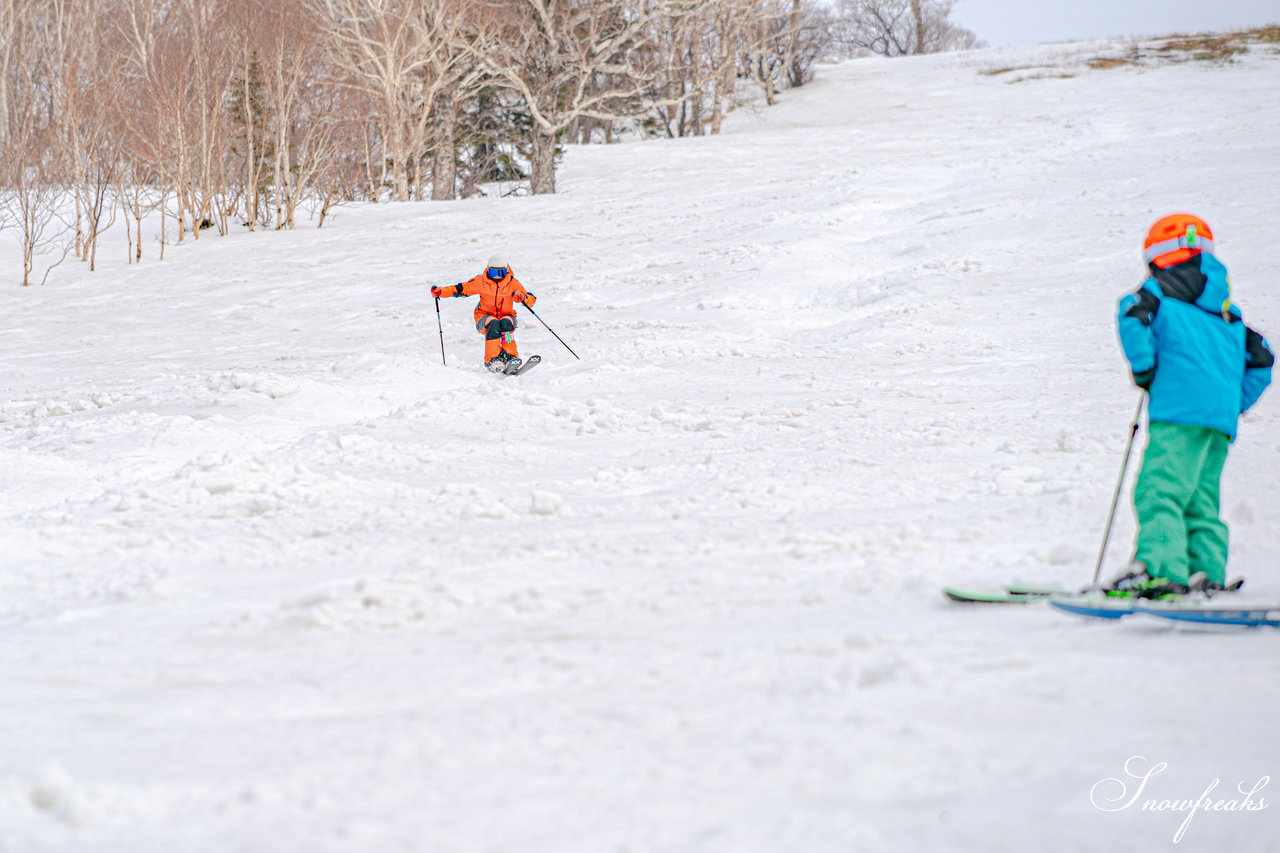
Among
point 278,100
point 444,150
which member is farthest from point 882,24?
point 278,100

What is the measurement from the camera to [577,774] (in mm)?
2221

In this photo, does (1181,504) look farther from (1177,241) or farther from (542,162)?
(542,162)

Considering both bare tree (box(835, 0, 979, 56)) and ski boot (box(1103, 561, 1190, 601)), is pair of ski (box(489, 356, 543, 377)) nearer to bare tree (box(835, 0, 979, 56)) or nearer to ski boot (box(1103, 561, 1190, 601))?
ski boot (box(1103, 561, 1190, 601))

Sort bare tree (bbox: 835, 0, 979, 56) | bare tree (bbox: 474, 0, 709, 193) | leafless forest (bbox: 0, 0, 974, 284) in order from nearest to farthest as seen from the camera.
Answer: leafless forest (bbox: 0, 0, 974, 284)
bare tree (bbox: 474, 0, 709, 193)
bare tree (bbox: 835, 0, 979, 56)

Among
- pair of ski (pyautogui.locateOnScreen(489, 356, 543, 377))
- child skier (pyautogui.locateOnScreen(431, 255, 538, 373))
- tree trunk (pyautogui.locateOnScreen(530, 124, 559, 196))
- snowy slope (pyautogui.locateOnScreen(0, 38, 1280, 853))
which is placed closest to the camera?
snowy slope (pyautogui.locateOnScreen(0, 38, 1280, 853))

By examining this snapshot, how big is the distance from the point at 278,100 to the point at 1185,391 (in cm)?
1980

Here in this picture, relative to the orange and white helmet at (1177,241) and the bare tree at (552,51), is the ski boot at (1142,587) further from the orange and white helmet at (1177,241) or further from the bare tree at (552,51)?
the bare tree at (552,51)

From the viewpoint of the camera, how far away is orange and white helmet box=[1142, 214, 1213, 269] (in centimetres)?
365

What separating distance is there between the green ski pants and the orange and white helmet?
59 cm

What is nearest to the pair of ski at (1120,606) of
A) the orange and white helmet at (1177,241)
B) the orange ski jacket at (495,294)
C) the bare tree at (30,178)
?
the orange and white helmet at (1177,241)

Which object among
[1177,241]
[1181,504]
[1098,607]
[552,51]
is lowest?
[1098,607]

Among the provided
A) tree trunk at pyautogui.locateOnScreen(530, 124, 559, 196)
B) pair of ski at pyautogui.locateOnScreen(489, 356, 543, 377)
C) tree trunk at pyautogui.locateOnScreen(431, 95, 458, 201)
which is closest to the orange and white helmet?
pair of ski at pyautogui.locateOnScreen(489, 356, 543, 377)

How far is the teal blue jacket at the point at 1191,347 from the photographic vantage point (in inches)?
139

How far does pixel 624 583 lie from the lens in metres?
3.86
